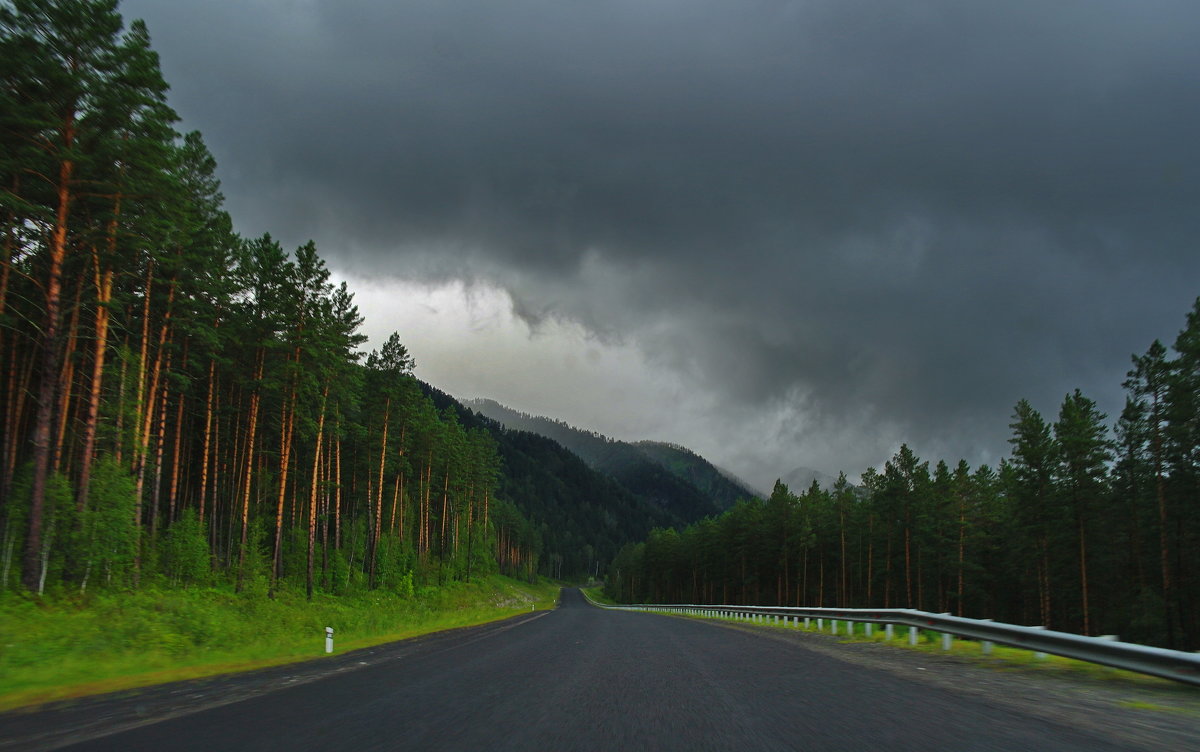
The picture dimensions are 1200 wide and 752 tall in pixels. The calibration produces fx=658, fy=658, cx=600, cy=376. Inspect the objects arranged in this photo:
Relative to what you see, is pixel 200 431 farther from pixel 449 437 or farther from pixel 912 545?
pixel 912 545

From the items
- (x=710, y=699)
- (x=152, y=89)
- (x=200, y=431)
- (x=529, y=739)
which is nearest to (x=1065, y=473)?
(x=710, y=699)

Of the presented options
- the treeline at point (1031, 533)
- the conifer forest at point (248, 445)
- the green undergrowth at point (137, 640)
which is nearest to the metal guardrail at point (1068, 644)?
the green undergrowth at point (137, 640)

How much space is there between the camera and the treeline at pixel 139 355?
770 inches

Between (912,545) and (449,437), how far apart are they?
47.8 metres

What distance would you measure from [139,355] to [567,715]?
30363 millimetres

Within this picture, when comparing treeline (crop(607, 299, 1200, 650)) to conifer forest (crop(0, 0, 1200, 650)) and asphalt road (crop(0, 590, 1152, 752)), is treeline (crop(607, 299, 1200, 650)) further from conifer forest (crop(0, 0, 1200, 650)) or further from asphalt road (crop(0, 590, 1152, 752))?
asphalt road (crop(0, 590, 1152, 752))

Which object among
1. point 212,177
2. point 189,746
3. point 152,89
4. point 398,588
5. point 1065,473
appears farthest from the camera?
point 398,588

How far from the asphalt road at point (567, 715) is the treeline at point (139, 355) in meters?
15.8

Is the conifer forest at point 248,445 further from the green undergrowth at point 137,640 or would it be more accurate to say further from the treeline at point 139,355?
the green undergrowth at point 137,640

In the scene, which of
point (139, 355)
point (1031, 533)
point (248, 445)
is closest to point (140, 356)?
point (139, 355)

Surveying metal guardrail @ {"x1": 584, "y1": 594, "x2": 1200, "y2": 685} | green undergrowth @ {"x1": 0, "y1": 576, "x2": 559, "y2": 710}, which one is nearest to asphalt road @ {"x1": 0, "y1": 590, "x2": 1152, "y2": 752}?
green undergrowth @ {"x1": 0, "y1": 576, "x2": 559, "y2": 710}

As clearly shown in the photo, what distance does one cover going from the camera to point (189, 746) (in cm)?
511

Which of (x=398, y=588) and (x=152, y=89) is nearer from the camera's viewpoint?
(x=152, y=89)

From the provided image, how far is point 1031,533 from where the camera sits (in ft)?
151
